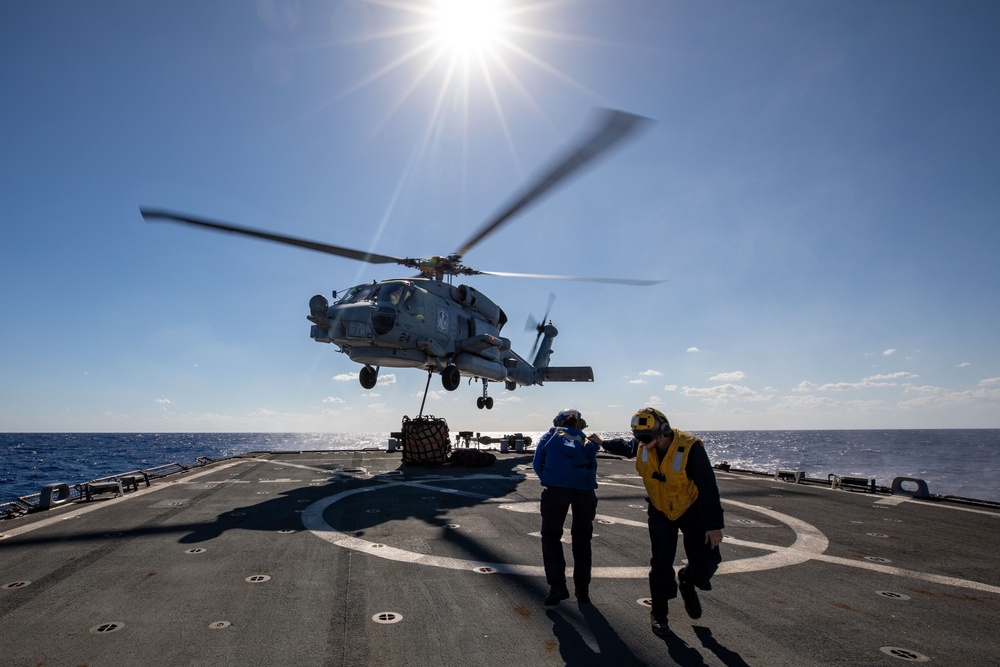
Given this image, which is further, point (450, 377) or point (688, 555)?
point (450, 377)

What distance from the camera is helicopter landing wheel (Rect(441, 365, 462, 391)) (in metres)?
22.4

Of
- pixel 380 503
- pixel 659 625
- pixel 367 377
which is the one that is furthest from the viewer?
pixel 367 377

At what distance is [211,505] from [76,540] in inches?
130

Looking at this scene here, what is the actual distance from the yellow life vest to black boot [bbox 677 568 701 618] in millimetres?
675

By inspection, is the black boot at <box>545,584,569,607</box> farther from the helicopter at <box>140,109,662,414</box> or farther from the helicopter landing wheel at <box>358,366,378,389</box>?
the helicopter landing wheel at <box>358,366,378,389</box>

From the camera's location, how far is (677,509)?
479cm

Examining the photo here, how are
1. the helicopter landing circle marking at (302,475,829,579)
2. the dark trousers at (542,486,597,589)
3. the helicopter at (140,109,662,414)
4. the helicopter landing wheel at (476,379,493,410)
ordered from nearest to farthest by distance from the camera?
1. the dark trousers at (542,486,597,589)
2. the helicopter landing circle marking at (302,475,829,579)
3. the helicopter at (140,109,662,414)
4. the helicopter landing wheel at (476,379,493,410)

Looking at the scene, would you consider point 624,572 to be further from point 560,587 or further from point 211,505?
point 211,505

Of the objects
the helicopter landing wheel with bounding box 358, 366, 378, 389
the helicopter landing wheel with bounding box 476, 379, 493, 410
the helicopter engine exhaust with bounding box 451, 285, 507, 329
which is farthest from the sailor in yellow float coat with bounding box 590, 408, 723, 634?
the helicopter landing wheel with bounding box 476, 379, 493, 410

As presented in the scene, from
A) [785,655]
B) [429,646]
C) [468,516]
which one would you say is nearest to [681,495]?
[785,655]

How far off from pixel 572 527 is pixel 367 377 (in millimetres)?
17881

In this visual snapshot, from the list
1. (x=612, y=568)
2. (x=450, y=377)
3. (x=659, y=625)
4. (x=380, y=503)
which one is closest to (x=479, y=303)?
(x=450, y=377)

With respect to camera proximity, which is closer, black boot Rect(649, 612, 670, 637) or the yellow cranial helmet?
black boot Rect(649, 612, 670, 637)

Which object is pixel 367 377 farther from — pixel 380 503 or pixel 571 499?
pixel 571 499
